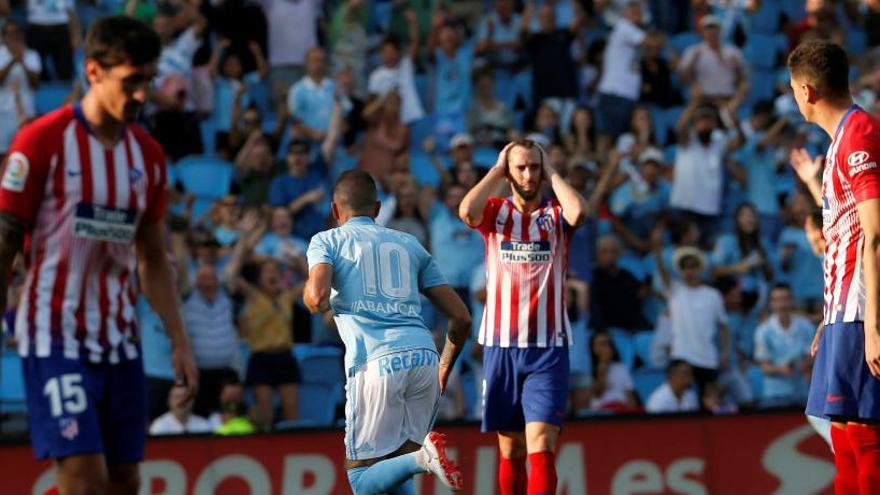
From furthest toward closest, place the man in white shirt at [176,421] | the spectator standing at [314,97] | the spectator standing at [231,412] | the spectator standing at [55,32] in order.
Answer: the spectator standing at [55,32] → the spectator standing at [314,97] → the spectator standing at [231,412] → the man in white shirt at [176,421]

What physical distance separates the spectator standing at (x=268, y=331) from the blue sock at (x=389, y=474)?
5.90m

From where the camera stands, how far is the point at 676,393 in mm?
14461

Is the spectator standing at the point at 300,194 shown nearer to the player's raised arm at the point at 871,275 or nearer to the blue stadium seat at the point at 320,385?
the blue stadium seat at the point at 320,385

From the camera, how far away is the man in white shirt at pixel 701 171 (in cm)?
1734

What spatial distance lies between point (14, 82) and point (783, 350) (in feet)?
26.7

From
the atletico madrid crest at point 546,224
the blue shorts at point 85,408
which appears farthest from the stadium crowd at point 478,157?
the blue shorts at point 85,408

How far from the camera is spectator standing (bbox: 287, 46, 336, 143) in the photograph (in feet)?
55.9

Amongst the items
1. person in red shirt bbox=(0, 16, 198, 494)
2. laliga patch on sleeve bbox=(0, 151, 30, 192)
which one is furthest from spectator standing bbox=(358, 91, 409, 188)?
laliga patch on sleeve bbox=(0, 151, 30, 192)

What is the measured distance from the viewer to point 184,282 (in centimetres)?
1385

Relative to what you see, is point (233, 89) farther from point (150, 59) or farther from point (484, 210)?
point (150, 59)

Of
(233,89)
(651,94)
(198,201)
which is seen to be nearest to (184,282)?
(198,201)

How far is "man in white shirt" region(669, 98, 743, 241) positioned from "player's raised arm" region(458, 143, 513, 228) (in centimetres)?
781

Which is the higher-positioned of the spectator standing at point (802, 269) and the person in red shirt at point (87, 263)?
the person in red shirt at point (87, 263)

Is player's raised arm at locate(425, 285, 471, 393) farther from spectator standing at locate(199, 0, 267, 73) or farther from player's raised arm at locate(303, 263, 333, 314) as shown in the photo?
spectator standing at locate(199, 0, 267, 73)
